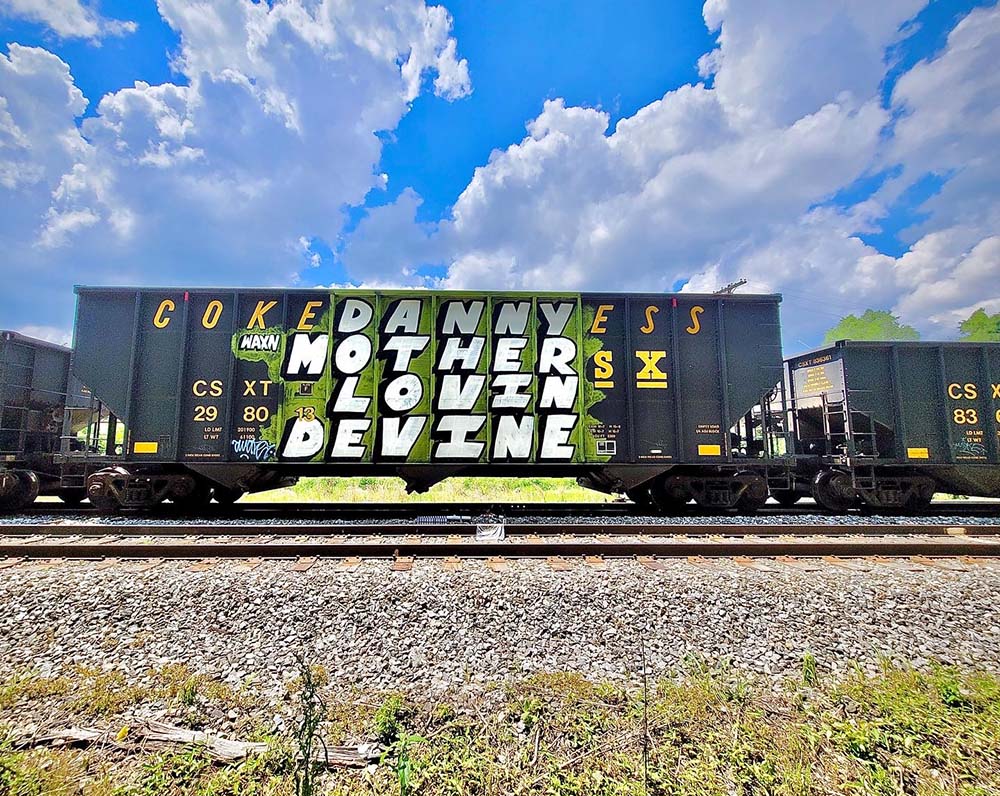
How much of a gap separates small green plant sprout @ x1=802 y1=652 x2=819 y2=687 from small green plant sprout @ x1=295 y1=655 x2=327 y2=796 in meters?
3.13

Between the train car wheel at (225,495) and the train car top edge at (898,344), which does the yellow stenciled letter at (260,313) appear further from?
the train car top edge at (898,344)

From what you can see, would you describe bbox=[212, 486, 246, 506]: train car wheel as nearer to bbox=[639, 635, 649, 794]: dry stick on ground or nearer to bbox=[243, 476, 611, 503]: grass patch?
bbox=[243, 476, 611, 503]: grass patch

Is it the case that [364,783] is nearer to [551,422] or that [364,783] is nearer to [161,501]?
[551,422]

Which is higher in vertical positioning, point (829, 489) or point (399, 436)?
point (399, 436)

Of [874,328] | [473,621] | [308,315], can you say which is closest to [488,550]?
[473,621]

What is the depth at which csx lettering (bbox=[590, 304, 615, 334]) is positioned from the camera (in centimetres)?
954

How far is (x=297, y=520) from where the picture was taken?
8.57 metres

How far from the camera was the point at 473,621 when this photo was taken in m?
4.04

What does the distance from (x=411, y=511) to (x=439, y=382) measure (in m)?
2.58

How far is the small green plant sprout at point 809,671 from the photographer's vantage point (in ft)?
10.4

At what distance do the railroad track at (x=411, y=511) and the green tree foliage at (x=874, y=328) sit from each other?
58.4 m

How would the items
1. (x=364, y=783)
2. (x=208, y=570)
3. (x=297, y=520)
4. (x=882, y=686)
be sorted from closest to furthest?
(x=364, y=783) < (x=882, y=686) < (x=208, y=570) < (x=297, y=520)

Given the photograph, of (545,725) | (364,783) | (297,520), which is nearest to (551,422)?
(297,520)

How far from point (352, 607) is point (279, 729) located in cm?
156
